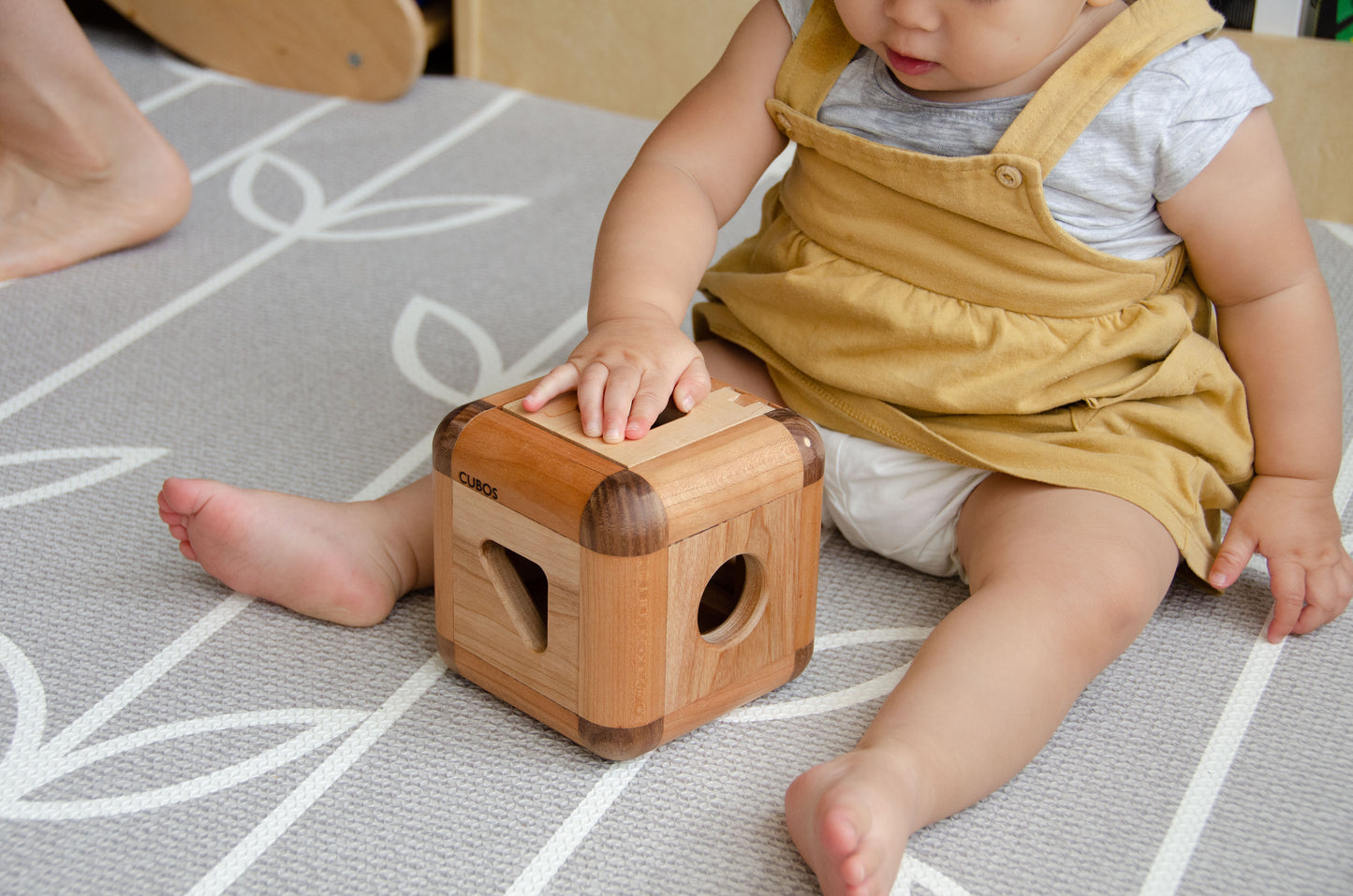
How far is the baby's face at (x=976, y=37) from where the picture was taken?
2.15 ft

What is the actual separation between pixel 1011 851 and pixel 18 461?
0.66 meters

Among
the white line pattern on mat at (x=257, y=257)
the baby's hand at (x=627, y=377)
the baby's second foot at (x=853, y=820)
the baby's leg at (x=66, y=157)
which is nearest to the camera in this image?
the baby's second foot at (x=853, y=820)

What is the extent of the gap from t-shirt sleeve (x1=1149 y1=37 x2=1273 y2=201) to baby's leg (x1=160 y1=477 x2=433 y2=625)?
0.48 meters

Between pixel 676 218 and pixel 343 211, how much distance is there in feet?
1.85

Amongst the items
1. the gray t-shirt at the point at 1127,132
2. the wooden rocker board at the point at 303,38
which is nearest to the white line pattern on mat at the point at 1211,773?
the gray t-shirt at the point at 1127,132

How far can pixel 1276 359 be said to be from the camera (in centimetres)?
75

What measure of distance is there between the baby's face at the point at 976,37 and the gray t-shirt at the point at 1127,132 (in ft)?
0.08

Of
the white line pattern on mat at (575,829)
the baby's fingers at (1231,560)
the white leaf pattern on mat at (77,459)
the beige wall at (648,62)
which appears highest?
the beige wall at (648,62)

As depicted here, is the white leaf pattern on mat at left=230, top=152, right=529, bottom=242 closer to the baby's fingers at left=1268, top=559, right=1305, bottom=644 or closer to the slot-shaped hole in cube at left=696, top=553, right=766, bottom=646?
the slot-shaped hole in cube at left=696, top=553, right=766, bottom=646

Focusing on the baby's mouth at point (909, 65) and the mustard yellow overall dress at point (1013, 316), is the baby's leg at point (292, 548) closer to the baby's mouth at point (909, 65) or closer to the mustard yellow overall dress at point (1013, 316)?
the mustard yellow overall dress at point (1013, 316)

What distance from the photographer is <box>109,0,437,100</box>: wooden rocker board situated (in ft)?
4.66

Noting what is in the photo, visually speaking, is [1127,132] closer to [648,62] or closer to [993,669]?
[993,669]

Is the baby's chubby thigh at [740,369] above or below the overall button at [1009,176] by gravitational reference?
below

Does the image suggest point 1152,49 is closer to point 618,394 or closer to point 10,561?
point 618,394
